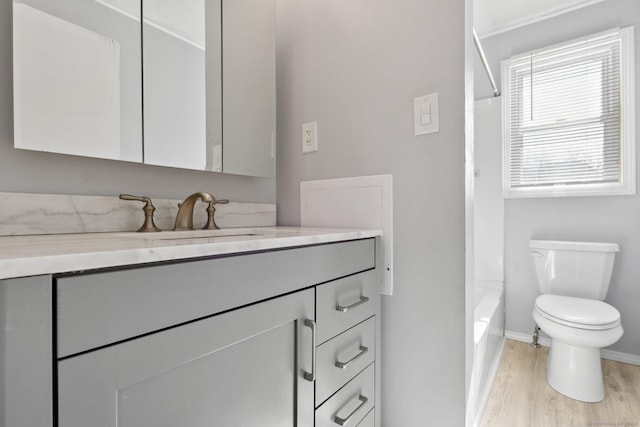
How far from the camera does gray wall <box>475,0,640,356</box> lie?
2.03 metres

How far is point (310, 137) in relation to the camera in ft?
4.57

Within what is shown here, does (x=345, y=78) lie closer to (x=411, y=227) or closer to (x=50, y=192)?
(x=411, y=227)

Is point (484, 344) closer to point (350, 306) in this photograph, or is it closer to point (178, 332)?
point (350, 306)

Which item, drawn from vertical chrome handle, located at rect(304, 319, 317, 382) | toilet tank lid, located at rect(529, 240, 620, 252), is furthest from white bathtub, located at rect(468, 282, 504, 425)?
vertical chrome handle, located at rect(304, 319, 317, 382)

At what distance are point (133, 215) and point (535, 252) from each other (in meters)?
2.42

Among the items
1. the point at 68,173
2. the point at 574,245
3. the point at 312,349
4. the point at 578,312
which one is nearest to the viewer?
the point at 312,349

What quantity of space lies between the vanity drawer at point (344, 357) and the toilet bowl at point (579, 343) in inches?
48.2

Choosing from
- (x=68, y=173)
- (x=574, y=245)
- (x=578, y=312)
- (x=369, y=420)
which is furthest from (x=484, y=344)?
(x=68, y=173)

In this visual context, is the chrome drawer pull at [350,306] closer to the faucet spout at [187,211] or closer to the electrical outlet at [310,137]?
the faucet spout at [187,211]

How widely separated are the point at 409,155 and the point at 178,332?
93 cm

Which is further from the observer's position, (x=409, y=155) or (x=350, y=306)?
(x=409, y=155)

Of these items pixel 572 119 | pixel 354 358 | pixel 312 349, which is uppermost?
pixel 572 119

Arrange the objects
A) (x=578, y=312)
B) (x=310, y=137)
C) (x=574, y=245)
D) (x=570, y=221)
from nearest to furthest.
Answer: (x=310, y=137), (x=578, y=312), (x=574, y=245), (x=570, y=221)

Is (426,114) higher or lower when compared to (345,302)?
higher
